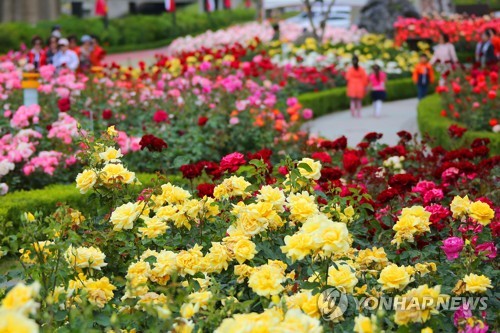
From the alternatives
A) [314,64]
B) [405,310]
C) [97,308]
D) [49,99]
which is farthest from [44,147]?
[314,64]

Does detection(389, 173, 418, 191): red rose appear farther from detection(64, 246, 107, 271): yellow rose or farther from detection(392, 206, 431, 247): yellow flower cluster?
detection(64, 246, 107, 271): yellow rose

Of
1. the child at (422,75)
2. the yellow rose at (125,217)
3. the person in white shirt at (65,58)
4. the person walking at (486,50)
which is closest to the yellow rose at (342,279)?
the yellow rose at (125,217)

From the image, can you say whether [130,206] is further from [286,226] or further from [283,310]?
[283,310]

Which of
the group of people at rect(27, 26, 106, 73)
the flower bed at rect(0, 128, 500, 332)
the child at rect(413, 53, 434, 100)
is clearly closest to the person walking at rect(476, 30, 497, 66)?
the child at rect(413, 53, 434, 100)

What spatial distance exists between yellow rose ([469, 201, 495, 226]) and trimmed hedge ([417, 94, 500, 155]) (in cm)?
480

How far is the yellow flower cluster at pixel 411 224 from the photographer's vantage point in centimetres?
422

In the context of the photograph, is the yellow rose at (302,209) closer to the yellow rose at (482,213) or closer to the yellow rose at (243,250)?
the yellow rose at (243,250)

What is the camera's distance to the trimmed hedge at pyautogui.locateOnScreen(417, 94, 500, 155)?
33.1 ft

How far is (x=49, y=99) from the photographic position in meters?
10.2

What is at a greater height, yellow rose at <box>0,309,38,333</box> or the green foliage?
yellow rose at <box>0,309,38,333</box>

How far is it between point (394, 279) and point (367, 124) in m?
11.1

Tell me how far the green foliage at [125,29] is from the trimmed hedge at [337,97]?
11940 millimetres

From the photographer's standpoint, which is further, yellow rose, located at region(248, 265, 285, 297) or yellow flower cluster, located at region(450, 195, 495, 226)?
yellow flower cluster, located at region(450, 195, 495, 226)

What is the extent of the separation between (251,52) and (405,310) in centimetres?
1695
